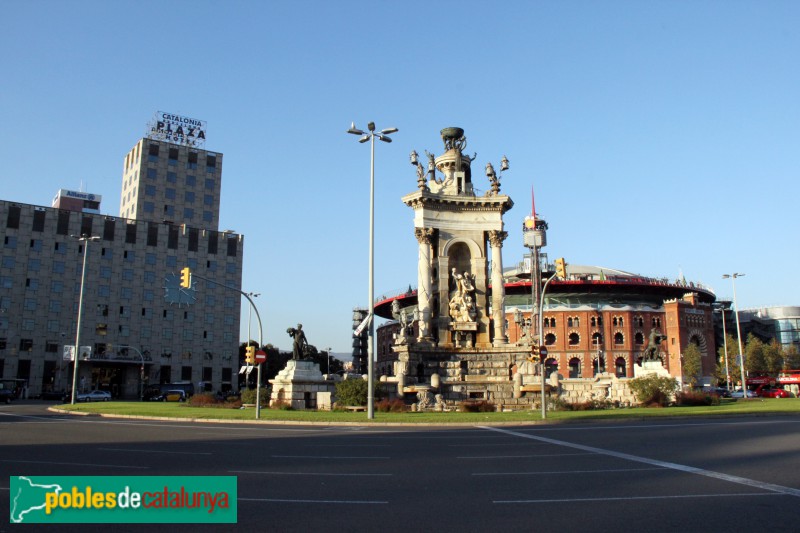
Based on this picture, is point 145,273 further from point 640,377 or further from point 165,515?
point 165,515

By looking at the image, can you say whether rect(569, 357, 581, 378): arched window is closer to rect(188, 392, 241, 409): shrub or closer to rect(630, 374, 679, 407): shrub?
rect(630, 374, 679, 407): shrub

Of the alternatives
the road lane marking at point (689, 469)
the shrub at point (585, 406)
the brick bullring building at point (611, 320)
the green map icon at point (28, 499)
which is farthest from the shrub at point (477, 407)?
the brick bullring building at point (611, 320)

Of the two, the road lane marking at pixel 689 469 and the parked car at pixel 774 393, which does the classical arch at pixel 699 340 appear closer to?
the parked car at pixel 774 393

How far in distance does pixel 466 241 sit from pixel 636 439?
1097 inches

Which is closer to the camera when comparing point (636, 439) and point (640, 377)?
point (636, 439)

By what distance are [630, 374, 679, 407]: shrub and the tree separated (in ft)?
204

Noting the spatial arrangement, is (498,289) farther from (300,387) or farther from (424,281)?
(300,387)

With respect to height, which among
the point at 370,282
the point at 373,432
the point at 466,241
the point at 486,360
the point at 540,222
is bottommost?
the point at 373,432

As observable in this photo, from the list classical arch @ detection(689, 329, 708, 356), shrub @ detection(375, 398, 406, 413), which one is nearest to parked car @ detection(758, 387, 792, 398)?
classical arch @ detection(689, 329, 708, 356)

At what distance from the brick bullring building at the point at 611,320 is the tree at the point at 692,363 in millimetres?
1804

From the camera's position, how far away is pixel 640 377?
117 feet

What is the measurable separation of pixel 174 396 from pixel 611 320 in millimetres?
66191

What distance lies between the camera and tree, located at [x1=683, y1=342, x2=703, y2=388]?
9194 cm

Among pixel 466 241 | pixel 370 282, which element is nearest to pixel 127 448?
pixel 370 282
